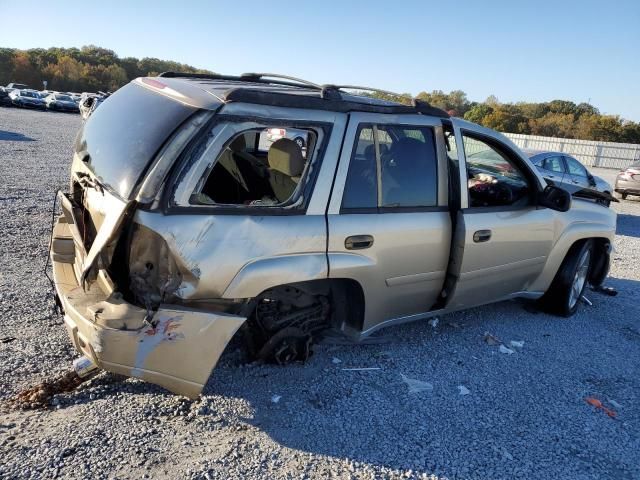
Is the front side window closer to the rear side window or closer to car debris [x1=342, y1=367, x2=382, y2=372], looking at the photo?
the rear side window

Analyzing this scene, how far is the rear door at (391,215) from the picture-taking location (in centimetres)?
336

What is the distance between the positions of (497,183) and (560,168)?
8254 millimetres

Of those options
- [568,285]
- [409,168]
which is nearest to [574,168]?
[568,285]

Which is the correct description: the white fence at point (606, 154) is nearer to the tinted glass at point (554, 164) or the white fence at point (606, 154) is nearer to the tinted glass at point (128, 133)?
the tinted glass at point (554, 164)

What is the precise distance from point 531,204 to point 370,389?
2.23 m

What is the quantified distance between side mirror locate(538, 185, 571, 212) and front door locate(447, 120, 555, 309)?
0.08 metres

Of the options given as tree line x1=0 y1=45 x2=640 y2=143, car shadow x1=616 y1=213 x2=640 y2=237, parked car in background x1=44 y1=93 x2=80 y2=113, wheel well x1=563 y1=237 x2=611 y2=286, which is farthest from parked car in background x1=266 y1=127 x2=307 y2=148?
parked car in background x1=44 y1=93 x2=80 y2=113

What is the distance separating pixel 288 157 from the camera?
10.9 ft

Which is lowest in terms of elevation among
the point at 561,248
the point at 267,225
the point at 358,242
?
the point at 561,248

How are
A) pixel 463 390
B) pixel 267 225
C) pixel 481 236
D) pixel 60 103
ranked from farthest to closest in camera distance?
pixel 60 103, pixel 481 236, pixel 463 390, pixel 267 225

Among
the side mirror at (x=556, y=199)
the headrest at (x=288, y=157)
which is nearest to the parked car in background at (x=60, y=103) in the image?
the headrest at (x=288, y=157)

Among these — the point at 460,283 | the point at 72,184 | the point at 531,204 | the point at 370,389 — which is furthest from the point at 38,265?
the point at 531,204

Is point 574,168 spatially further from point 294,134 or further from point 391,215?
point 294,134

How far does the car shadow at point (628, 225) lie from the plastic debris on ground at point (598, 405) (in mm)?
7987
